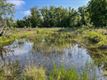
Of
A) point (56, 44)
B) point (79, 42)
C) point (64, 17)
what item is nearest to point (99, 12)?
point (64, 17)

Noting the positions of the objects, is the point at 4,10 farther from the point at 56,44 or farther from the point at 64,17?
the point at 64,17

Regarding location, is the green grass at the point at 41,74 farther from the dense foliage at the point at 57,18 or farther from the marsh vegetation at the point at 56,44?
the dense foliage at the point at 57,18

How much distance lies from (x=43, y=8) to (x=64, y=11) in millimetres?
11938

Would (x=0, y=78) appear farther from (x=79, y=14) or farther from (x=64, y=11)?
(x=64, y=11)

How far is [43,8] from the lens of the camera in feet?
408

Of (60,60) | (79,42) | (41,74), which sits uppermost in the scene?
(41,74)

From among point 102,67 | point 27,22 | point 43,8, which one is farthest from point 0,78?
point 43,8

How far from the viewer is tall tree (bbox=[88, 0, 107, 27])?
7962 centimetres

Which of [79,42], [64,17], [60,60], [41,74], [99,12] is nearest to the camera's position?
Answer: [41,74]

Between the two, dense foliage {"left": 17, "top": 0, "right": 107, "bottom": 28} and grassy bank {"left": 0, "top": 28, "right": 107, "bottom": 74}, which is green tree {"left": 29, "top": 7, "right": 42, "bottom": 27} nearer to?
dense foliage {"left": 17, "top": 0, "right": 107, "bottom": 28}

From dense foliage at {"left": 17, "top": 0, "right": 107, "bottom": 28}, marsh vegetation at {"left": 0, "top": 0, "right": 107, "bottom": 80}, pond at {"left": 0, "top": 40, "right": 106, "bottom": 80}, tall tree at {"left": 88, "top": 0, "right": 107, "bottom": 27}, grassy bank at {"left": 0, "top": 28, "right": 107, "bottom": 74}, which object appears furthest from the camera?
dense foliage at {"left": 17, "top": 0, "right": 107, "bottom": 28}

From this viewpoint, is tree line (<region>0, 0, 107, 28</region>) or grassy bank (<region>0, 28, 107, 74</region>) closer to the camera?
grassy bank (<region>0, 28, 107, 74</region>)

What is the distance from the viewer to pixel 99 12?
80.5 meters

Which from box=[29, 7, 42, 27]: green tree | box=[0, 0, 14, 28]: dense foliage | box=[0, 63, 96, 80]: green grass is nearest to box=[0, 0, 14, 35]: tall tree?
box=[0, 0, 14, 28]: dense foliage
